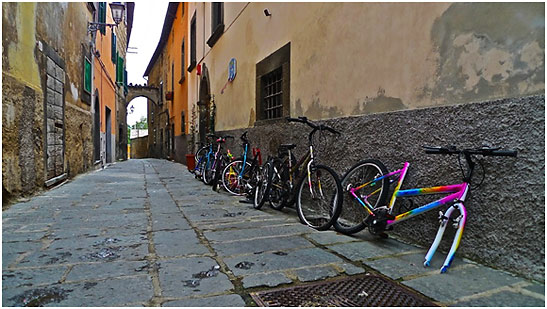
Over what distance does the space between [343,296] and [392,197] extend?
3.64 feet

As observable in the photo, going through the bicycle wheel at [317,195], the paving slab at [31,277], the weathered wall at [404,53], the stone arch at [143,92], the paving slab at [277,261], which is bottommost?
the paving slab at [277,261]

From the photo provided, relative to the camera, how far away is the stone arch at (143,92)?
78.3ft

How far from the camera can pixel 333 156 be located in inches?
145

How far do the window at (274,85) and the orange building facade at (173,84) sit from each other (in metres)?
7.98

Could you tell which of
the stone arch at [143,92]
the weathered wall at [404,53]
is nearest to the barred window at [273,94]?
the weathered wall at [404,53]

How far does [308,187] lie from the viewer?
3824 mm

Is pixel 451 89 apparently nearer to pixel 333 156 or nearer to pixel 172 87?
pixel 333 156

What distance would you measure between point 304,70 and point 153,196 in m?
2.76

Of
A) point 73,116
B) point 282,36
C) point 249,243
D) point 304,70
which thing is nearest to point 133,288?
point 249,243

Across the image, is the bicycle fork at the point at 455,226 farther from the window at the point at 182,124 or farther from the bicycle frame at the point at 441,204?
the window at the point at 182,124

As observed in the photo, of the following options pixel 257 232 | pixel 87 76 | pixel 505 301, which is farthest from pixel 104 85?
pixel 505 301

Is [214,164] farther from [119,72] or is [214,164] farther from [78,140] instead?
[119,72]

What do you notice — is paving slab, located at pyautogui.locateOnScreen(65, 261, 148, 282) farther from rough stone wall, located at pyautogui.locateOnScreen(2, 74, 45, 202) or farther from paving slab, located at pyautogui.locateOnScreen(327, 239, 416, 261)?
rough stone wall, located at pyautogui.locateOnScreen(2, 74, 45, 202)

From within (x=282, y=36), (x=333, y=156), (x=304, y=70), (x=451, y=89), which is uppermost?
(x=282, y=36)
